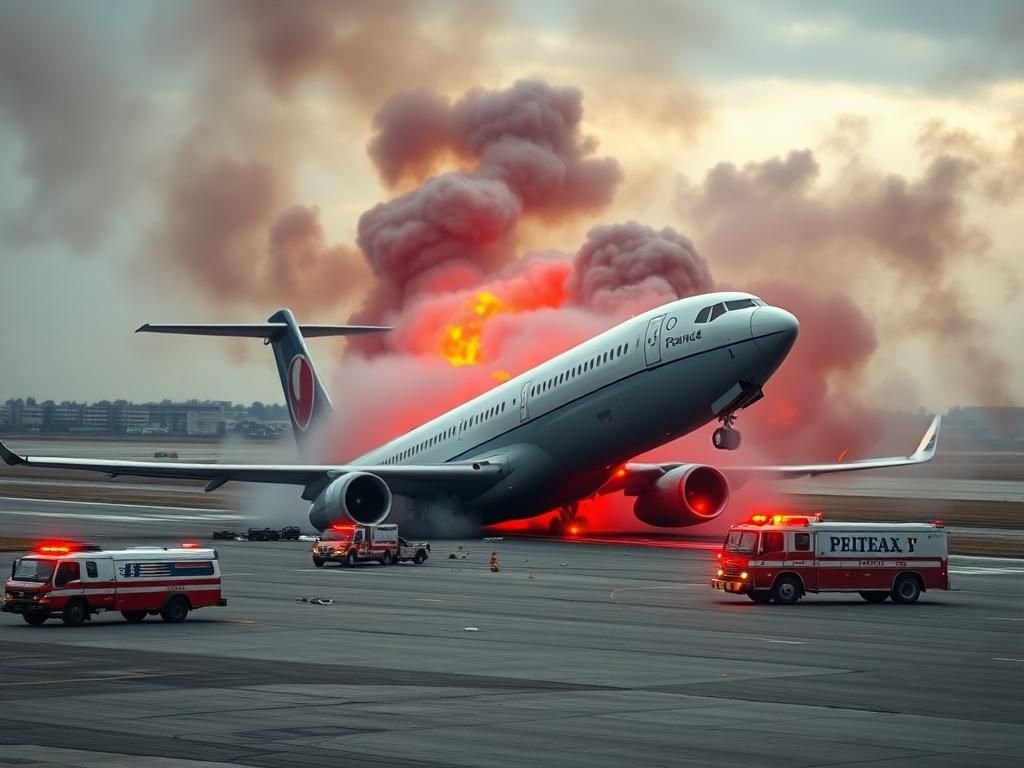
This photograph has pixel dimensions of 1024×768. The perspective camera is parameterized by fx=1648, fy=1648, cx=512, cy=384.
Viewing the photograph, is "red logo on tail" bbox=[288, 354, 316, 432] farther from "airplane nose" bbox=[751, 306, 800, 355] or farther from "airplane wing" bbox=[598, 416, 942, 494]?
"airplane nose" bbox=[751, 306, 800, 355]

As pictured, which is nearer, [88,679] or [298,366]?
[88,679]

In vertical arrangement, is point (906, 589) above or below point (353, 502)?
below

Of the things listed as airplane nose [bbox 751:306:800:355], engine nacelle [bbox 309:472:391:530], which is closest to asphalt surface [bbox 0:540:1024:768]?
airplane nose [bbox 751:306:800:355]

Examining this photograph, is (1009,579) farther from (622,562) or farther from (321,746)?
(321,746)

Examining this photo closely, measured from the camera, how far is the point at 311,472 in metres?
69.9

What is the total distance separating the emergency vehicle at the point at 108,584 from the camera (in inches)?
1478

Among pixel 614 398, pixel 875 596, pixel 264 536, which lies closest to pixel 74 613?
pixel 875 596

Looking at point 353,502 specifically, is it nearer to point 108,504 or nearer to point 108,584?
point 108,584

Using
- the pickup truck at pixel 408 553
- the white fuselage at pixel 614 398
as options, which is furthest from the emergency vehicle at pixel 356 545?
the white fuselage at pixel 614 398

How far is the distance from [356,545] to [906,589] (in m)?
20.3

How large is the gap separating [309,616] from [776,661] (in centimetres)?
1288

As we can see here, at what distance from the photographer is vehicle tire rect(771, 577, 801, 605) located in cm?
4419

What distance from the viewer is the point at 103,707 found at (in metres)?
25.4

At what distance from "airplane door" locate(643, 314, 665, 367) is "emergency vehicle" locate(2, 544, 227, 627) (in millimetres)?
24957
